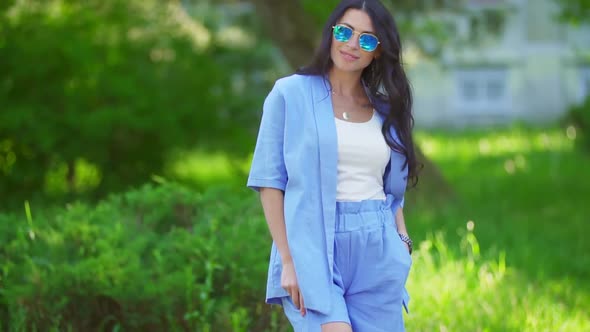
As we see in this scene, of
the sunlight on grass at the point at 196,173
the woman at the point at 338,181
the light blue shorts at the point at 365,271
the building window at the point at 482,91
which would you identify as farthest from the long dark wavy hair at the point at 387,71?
the building window at the point at 482,91

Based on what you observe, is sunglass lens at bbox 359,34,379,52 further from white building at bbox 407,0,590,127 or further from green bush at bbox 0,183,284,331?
white building at bbox 407,0,590,127

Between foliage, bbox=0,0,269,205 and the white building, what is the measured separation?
16.9 meters

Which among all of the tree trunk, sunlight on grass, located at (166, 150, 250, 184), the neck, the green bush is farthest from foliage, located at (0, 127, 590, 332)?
sunlight on grass, located at (166, 150, 250, 184)

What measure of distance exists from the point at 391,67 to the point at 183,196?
2.50 metres

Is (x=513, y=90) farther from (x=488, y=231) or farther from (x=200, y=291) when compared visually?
(x=200, y=291)

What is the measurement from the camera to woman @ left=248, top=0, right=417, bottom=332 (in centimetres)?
319

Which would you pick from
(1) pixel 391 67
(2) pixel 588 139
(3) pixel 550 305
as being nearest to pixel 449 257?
(3) pixel 550 305

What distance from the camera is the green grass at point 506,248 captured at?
5531 millimetres

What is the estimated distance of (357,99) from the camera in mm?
3482

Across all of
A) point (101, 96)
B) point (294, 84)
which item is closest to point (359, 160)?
point (294, 84)

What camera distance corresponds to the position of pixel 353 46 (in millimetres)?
3359

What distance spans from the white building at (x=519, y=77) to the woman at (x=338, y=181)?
2474cm

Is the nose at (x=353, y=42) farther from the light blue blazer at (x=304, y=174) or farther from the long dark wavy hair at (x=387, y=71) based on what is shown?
the light blue blazer at (x=304, y=174)

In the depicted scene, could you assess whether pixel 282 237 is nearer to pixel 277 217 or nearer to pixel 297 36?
pixel 277 217
